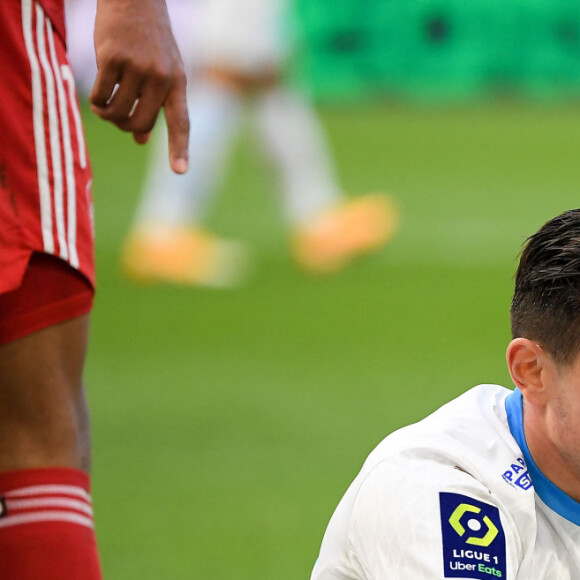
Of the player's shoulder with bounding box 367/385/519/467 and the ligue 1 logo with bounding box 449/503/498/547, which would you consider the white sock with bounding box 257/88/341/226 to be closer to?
the player's shoulder with bounding box 367/385/519/467

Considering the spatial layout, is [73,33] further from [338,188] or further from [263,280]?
[263,280]

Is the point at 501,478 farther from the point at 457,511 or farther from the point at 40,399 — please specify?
the point at 40,399

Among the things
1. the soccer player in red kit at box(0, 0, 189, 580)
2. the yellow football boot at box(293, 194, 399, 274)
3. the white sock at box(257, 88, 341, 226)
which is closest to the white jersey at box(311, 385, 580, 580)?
the soccer player in red kit at box(0, 0, 189, 580)

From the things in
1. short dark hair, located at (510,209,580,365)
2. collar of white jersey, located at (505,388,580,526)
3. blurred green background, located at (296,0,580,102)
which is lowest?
blurred green background, located at (296,0,580,102)

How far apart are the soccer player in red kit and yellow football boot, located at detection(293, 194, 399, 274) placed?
17.7ft

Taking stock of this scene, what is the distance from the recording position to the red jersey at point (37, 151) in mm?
2250

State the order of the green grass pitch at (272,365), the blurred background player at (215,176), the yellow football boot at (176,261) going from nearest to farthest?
the green grass pitch at (272,365), the yellow football boot at (176,261), the blurred background player at (215,176)

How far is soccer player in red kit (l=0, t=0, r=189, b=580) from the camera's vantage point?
7.38ft

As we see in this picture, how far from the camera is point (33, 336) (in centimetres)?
226

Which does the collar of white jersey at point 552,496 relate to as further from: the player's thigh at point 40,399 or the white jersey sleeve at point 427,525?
the player's thigh at point 40,399

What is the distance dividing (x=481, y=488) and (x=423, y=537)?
0.12 meters

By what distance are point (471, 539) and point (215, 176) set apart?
6322mm

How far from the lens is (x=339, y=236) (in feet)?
25.9

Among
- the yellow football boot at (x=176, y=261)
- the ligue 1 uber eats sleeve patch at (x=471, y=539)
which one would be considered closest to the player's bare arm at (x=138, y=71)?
the ligue 1 uber eats sleeve patch at (x=471, y=539)
